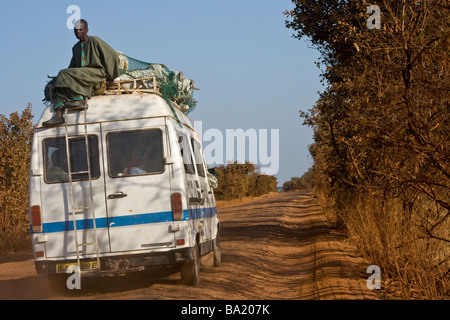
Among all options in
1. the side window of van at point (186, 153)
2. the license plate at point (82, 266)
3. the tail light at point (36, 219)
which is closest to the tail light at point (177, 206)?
the side window of van at point (186, 153)

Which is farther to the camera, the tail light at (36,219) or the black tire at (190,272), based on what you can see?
the black tire at (190,272)

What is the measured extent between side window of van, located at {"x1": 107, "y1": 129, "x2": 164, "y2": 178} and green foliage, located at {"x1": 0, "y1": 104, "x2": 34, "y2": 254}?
1269 cm

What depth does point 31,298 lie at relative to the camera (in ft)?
31.4

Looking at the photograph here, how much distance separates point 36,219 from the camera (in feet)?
29.6

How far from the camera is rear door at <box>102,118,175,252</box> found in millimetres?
9016

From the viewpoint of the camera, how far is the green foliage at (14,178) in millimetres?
20938

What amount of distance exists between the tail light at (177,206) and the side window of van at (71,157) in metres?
1.19

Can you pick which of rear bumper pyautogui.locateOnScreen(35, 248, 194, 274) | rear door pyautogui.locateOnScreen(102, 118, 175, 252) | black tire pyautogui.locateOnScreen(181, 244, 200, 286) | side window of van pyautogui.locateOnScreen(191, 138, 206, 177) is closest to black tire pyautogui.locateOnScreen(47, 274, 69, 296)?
rear bumper pyautogui.locateOnScreen(35, 248, 194, 274)

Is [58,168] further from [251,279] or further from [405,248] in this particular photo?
[405,248]

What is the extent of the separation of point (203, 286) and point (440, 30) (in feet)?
17.0

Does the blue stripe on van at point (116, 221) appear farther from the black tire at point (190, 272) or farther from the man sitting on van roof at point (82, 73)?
the man sitting on van roof at point (82, 73)

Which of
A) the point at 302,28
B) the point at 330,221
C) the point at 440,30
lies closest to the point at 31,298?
the point at 440,30

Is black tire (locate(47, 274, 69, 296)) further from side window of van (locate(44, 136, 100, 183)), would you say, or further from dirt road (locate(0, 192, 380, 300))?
side window of van (locate(44, 136, 100, 183))
